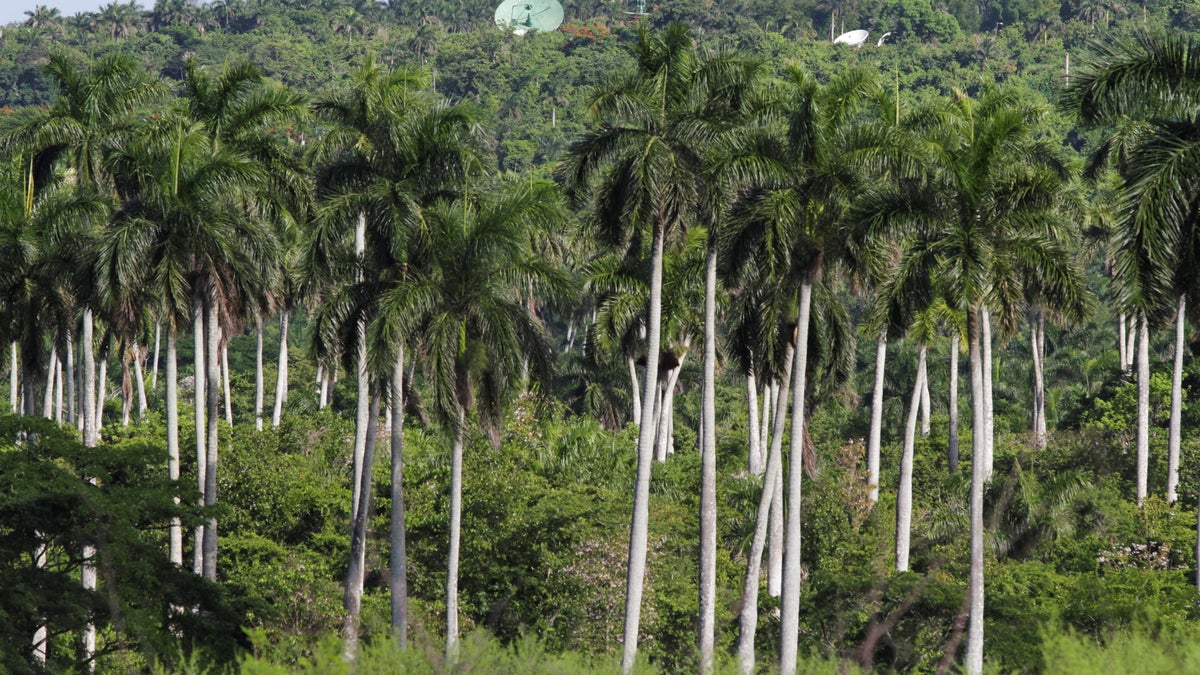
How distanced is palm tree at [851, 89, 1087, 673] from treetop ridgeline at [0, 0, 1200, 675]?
67mm

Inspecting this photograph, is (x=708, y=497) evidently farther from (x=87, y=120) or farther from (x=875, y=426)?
(x=87, y=120)

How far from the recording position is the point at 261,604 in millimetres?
26906

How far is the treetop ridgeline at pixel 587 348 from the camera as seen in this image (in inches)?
1006

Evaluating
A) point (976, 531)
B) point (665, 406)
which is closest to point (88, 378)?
point (665, 406)

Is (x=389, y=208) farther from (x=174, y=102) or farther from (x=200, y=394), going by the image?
(x=174, y=102)

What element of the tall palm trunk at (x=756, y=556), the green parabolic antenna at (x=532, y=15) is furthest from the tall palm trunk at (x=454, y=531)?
the green parabolic antenna at (x=532, y=15)

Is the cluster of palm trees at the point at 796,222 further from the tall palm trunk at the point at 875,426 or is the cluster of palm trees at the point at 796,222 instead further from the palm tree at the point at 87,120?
the palm tree at the point at 87,120

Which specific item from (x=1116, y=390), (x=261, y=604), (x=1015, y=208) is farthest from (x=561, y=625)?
(x=1116, y=390)

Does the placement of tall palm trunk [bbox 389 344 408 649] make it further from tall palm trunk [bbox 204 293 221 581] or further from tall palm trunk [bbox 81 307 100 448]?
tall palm trunk [bbox 81 307 100 448]

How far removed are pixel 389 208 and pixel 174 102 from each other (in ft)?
41.9

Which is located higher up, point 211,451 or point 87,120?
point 87,120

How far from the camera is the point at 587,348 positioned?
151ft

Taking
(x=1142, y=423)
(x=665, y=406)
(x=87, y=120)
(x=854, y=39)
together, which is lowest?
(x=1142, y=423)

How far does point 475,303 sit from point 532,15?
153m
